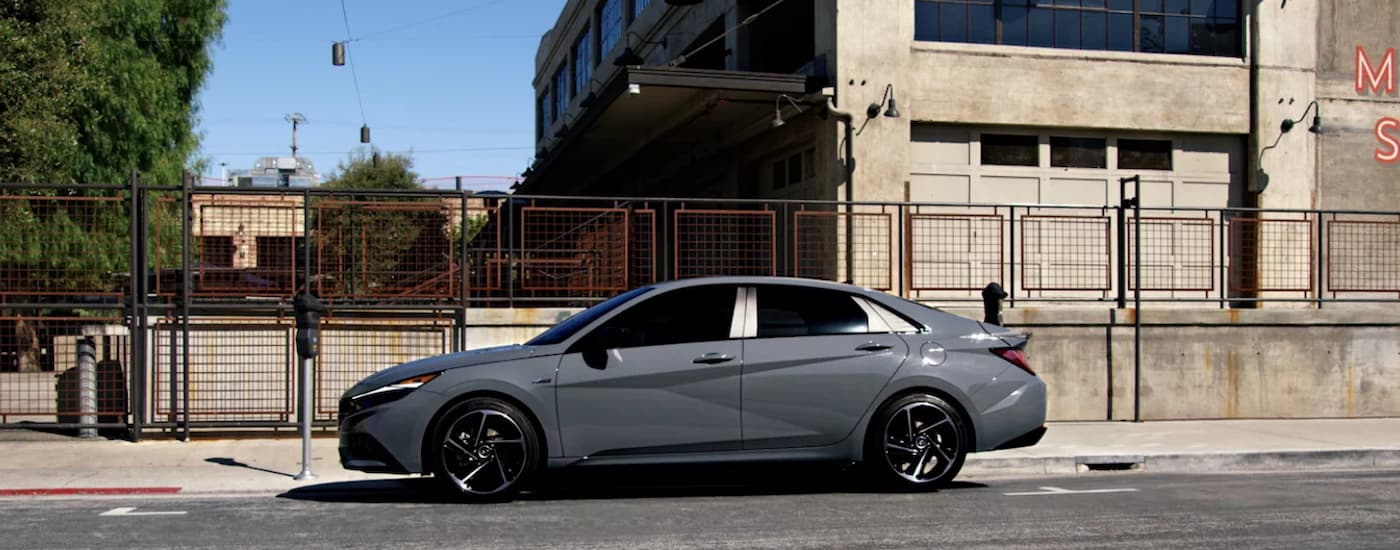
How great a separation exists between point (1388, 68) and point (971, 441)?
47.9ft

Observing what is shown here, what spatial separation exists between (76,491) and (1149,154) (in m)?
15.8

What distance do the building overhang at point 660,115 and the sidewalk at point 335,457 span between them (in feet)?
21.8

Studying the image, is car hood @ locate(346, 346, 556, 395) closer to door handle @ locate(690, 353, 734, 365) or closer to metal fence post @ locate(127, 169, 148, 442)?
door handle @ locate(690, 353, 734, 365)

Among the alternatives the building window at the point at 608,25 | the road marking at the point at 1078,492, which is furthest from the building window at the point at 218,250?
the building window at the point at 608,25

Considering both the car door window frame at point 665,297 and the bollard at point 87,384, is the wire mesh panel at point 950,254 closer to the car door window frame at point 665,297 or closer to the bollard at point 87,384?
the car door window frame at point 665,297

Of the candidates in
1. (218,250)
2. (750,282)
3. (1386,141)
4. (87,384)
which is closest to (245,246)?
(218,250)

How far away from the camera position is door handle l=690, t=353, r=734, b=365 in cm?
879

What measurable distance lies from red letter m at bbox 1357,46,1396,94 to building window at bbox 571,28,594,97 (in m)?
22.0

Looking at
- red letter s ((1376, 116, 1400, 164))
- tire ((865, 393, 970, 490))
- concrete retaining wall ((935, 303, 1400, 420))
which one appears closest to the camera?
tire ((865, 393, 970, 490))

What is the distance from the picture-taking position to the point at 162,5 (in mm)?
24641

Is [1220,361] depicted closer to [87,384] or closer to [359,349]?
[359,349]

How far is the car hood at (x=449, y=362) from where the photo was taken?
8.57 metres

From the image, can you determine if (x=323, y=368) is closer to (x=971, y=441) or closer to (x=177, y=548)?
(x=177, y=548)

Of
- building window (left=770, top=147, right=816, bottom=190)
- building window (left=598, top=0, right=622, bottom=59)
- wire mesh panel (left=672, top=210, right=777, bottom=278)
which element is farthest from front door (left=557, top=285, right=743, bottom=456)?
building window (left=598, top=0, right=622, bottom=59)
